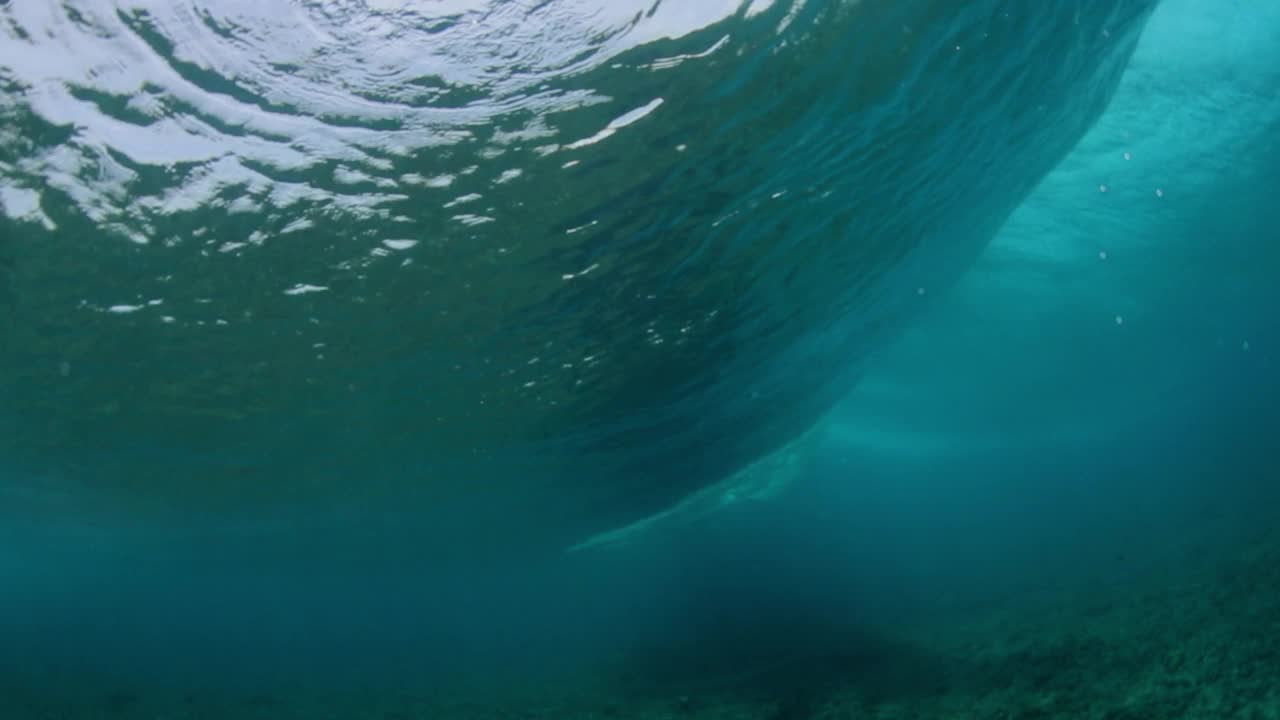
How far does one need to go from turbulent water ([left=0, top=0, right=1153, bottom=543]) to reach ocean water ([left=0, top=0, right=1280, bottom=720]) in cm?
7

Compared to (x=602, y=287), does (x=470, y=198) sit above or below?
above

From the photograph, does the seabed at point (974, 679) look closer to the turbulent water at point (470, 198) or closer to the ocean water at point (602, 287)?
the ocean water at point (602, 287)

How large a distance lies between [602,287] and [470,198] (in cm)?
402

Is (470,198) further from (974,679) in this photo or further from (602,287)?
(974,679)

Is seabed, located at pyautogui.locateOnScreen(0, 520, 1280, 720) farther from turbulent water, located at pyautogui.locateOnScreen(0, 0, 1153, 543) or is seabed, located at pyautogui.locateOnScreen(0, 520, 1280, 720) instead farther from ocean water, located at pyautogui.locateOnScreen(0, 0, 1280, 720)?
turbulent water, located at pyautogui.locateOnScreen(0, 0, 1153, 543)

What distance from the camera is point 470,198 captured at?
11117mm

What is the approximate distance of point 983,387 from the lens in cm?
5291

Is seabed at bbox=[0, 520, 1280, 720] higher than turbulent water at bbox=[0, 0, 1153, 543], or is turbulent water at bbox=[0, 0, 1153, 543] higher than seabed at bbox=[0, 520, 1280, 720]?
turbulent water at bbox=[0, 0, 1153, 543]

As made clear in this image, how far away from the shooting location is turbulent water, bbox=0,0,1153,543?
8.12 metres

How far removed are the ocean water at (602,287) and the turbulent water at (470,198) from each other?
7 cm

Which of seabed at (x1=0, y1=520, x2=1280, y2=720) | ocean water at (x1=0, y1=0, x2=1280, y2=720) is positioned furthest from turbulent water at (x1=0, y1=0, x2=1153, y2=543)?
seabed at (x1=0, y1=520, x2=1280, y2=720)

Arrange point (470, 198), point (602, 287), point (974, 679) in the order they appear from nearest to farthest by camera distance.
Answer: point (470, 198) < point (974, 679) < point (602, 287)

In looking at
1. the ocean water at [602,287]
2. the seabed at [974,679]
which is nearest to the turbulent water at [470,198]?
the ocean water at [602,287]

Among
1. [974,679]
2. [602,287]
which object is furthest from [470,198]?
[974,679]
